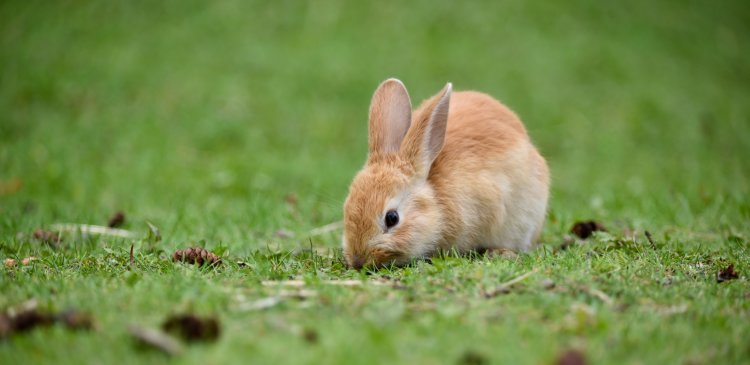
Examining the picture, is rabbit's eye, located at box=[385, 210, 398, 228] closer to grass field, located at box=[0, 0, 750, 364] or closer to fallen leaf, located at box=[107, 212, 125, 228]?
grass field, located at box=[0, 0, 750, 364]

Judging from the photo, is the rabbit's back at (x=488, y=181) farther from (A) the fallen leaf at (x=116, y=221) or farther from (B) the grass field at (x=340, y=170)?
(A) the fallen leaf at (x=116, y=221)

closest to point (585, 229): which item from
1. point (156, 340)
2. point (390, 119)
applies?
point (390, 119)

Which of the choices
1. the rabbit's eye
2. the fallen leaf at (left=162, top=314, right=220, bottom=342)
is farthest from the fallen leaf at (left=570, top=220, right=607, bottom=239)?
the fallen leaf at (left=162, top=314, right=220, bottom=342)

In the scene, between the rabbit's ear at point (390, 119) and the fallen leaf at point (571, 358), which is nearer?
the fallen leaf at point (571, 358)

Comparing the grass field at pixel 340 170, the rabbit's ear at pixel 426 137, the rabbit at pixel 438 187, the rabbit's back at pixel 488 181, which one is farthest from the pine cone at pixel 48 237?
the rabbit's back at pixel 488 181

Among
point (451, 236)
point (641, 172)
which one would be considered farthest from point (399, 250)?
point (641, 172)

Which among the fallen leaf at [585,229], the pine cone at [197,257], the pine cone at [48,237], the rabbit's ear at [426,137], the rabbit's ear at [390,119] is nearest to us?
the pine cone at [197,257]
